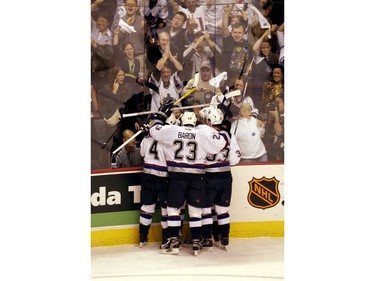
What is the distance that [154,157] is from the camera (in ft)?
26.3

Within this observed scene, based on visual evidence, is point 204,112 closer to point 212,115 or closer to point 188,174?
point 212,115

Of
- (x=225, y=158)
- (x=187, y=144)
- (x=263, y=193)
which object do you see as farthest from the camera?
(x=263, y=193)

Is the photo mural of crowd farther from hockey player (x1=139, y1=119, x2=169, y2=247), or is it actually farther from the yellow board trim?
the yellow board trim

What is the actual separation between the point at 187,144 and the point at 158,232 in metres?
0.86

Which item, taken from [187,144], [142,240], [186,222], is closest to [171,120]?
[187,144]

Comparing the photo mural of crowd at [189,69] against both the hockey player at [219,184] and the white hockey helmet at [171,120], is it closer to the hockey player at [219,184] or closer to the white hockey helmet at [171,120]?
the white hockey helmet at [171,120]

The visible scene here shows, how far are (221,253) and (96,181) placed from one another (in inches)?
47.5

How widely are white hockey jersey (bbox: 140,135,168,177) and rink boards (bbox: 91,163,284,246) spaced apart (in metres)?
0.15

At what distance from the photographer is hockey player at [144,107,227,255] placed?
7914mm

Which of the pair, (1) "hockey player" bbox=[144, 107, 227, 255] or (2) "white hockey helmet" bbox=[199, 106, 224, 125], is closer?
(1) "hockey player" bbox=[144, 107, 227, 255]

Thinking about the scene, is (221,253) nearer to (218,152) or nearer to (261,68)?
(218,152)

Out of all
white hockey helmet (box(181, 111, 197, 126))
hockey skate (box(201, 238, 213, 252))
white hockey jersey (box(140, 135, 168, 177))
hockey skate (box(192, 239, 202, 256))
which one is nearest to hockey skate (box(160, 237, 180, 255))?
hockey skate (box(192, 239, 202, 256))

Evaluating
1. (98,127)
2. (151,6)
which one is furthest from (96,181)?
(151,6)

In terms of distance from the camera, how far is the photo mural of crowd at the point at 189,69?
26.1ft
